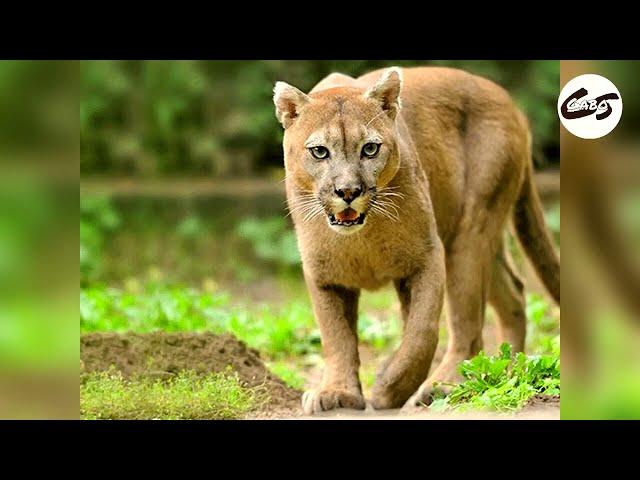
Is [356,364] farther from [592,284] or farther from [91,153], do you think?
[91,153]

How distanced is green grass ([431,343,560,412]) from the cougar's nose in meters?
1.22

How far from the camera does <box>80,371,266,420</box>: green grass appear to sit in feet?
22.0

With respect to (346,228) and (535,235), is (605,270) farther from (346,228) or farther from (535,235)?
(535,235)

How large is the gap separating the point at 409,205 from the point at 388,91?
0.73 metres

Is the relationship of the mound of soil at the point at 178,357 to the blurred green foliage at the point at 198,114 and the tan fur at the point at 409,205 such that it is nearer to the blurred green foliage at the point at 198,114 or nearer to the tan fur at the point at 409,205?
the tan fur at the point at 409,205

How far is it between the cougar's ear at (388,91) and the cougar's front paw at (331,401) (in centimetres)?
175

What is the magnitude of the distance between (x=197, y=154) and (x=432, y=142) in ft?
22.2

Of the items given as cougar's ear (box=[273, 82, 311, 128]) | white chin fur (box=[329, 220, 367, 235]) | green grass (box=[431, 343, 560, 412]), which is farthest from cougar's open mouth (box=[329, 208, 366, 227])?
green grass (box=[431, 343, 560, 412])

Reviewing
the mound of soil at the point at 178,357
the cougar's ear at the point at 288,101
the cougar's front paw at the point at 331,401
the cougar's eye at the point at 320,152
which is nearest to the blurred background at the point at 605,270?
the cougar's eye at the point at 320,152

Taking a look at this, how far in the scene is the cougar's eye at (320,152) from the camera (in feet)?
22.6

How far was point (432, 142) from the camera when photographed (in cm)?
816

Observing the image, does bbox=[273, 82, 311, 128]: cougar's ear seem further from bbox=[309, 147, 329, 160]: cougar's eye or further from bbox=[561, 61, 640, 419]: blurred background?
bbox=[561, 61, 640, 419]: blurred background

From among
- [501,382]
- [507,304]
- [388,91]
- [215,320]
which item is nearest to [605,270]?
[501,382]

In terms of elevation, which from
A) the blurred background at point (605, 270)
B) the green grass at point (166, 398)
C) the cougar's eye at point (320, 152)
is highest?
the cougar's eye at point (320, 152)
